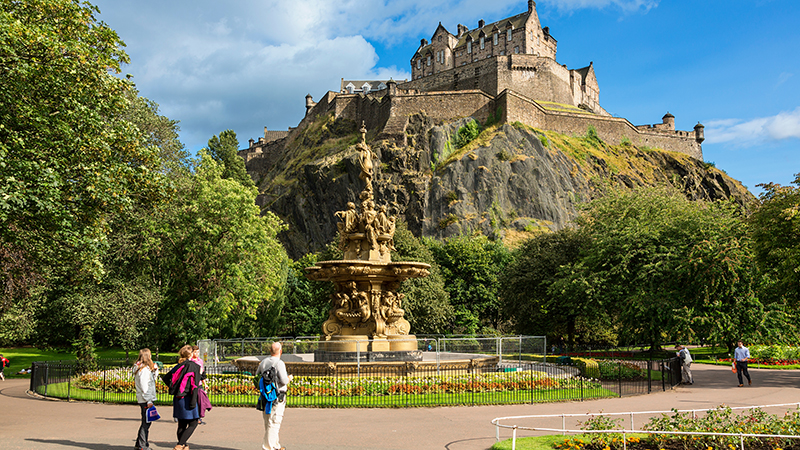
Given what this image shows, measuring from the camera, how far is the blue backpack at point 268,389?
27.4 ft

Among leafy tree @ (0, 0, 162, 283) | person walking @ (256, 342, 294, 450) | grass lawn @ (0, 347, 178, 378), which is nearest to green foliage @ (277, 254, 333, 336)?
grass lawn @ (0, 347, 178, 378)

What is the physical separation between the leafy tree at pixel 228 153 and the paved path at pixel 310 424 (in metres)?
50.4

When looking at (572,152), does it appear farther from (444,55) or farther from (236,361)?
(236,361)

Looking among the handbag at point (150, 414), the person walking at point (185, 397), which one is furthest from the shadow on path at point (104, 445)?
the handbag at point (150, 414)

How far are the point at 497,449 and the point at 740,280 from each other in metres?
23.6

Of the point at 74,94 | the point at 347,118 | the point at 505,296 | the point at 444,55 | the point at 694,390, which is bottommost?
the point at 694,390

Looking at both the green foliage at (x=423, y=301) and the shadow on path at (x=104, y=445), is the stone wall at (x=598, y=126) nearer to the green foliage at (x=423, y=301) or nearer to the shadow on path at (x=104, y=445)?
the green foliage at (x=423, y=301)

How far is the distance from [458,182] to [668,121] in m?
53.5

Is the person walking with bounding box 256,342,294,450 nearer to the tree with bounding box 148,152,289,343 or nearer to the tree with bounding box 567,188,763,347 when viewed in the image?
the tree with bounding box 148,152,289,343

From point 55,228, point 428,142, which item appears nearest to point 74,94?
point 55,228

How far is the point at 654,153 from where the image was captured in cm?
8944

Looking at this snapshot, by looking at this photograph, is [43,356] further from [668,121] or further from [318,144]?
[668,121]

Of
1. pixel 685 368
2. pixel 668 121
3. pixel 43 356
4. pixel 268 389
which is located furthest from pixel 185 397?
pixel 668 121

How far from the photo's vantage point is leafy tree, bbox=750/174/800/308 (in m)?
21.4
